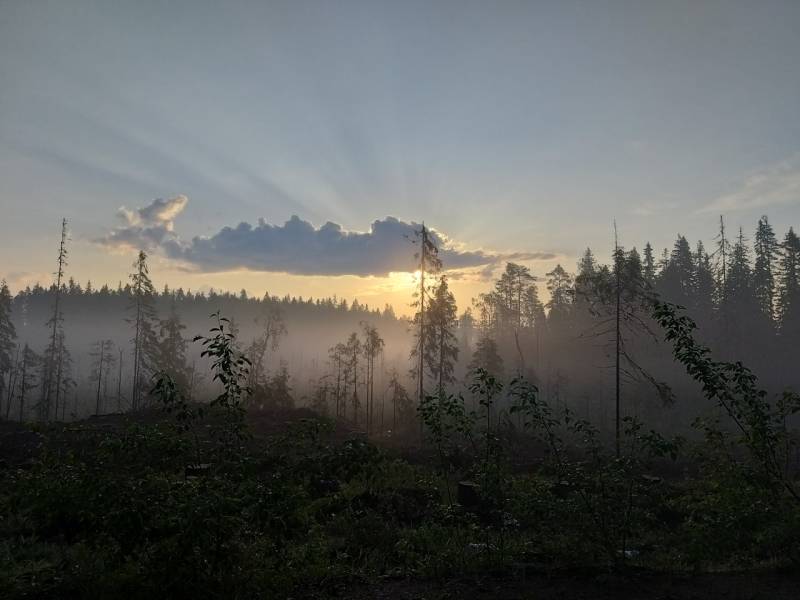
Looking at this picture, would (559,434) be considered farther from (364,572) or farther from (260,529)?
(260,529)

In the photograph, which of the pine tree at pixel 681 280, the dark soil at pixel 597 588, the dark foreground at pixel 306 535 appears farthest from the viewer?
the pine tree at pixel 681 280

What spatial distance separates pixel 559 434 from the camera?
43031 millimetres

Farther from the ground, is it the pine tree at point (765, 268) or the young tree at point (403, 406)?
the pine tree at point (765, 268)

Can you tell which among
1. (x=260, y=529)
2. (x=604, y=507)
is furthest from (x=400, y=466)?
(x=260, y=529)

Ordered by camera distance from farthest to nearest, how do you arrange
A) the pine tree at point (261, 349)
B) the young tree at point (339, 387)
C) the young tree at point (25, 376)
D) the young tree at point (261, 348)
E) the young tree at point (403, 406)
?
the young tree at point (261, 348) → the pine tree at point (261, 349) → the young tree at point (25, 376) → the young tree at point (339, 387) → the young tree at point (403, 406)

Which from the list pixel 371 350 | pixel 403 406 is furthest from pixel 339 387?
pixel 403 406

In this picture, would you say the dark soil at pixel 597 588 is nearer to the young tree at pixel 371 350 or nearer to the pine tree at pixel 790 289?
the young tree at pixel 371 350

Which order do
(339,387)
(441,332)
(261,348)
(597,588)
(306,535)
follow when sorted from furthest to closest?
(261,348) → (339,387) → (441,332) → (306,535) → (597,588)

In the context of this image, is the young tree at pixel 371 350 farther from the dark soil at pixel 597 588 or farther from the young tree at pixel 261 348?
the dark soil at pixel 597 588

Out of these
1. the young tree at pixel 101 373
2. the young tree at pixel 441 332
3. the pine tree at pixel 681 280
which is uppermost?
the pine tree at pixel 681 280

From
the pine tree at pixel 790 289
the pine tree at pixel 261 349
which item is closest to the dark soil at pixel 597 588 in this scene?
the pine tree at pixel 261 349

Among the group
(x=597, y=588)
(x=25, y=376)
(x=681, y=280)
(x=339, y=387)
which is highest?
(x=681, y=280)

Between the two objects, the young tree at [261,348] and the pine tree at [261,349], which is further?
the young tree at [261,348]

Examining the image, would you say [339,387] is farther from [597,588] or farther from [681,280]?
[681,280]
